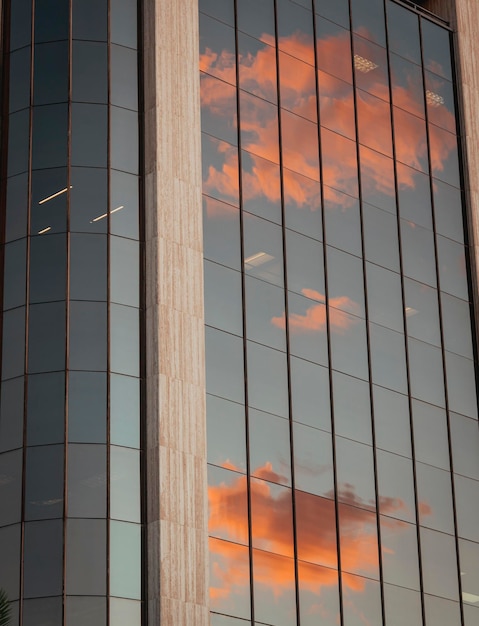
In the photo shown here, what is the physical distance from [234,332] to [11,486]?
807 cm

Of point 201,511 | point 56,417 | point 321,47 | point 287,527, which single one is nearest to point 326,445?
point 287,527

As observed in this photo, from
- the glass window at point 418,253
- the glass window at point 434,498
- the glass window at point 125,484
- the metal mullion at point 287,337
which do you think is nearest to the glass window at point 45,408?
the glass window at point 125,484

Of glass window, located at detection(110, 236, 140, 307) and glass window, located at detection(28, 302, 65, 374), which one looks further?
glass window, located at detection(110, 236, 140, 307)

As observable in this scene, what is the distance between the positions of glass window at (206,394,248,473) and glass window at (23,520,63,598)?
16.8 ft

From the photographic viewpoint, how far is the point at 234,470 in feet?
132

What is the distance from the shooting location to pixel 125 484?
37.6 meters

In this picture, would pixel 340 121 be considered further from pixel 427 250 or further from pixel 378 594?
pixel 378 594

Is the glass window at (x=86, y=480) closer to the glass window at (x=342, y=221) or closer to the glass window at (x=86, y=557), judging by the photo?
the glass window at (x=86, y=557)

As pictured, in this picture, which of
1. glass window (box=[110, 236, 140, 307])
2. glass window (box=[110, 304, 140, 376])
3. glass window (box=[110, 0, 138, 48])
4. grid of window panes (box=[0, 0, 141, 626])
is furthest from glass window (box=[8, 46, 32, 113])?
glass window (box=[110, 304, 140, 376])

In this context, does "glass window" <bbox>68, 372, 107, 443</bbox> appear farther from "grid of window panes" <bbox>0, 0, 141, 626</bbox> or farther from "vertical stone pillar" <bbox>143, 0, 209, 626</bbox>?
"vertical stone pillar" <bbox>143, 0, 209, 626</bbox>

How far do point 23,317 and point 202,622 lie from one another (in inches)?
365

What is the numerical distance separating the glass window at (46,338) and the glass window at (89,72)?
246 inches

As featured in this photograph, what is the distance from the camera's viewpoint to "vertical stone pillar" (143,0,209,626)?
37125 mm

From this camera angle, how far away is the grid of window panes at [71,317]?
120 feet
